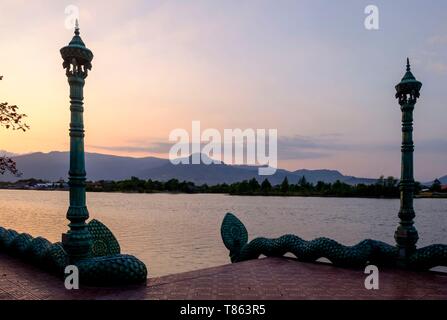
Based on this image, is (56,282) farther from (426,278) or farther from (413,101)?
(413,101)

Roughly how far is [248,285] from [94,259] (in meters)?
2.80

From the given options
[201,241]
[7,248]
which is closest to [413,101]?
[7,248]

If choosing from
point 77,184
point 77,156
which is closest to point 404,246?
point 77,184

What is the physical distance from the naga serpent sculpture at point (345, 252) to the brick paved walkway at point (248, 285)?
273 millimetres

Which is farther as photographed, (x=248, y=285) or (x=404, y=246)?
(x=404, y=246)

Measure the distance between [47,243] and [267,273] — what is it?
466cm

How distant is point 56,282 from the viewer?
25.6ft

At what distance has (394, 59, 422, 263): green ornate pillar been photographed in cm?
922

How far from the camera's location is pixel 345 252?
9.56m

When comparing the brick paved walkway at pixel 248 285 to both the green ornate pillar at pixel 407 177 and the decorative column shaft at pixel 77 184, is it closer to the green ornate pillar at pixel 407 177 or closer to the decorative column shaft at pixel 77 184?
the green ornate pillar at pixel 407 177

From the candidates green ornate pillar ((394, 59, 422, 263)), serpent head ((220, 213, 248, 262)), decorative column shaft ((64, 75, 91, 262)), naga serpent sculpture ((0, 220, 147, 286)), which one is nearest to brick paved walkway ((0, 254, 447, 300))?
naga serpent sculpture ((0, 220, 147, 286))

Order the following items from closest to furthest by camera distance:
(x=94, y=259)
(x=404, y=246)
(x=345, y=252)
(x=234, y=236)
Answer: (x=94, y=259), (x=404, y=246), (x=345, y=252), (x=234, y=236)

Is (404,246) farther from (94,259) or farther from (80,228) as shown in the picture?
(80,228)
